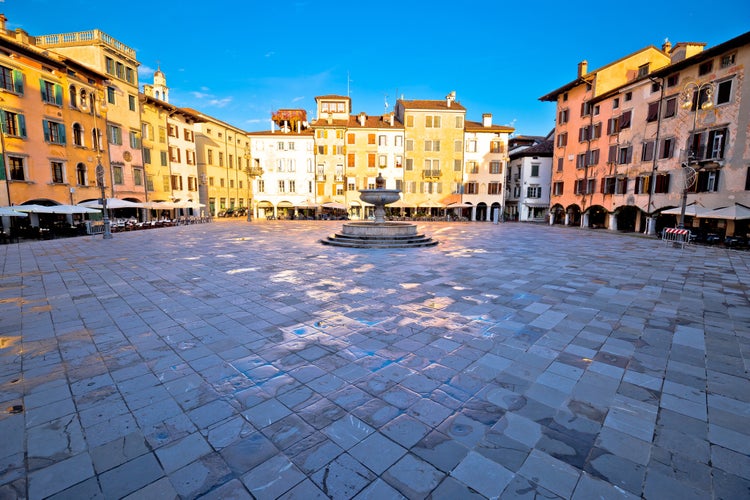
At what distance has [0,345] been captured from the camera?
518 centimetres

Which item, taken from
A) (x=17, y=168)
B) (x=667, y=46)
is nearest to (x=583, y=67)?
(x=667, y=46)

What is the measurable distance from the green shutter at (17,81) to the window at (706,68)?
4250cm

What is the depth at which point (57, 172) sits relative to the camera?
79.6 feet

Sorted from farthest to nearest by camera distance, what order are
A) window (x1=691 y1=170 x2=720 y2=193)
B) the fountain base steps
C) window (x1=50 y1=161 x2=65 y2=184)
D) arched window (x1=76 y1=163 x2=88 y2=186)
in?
arched window (x1=76 y1=163 x2=88 y2=186) < window (x1=50 y1=161 x2=65 y2=184) < window (x1=691 y1=170 x2=720 y2=193) < the fountain base steps

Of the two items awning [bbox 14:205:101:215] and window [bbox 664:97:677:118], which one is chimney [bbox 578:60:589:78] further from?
awning [bbox 14:205:101:215]

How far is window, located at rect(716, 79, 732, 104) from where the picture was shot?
20.1 metres

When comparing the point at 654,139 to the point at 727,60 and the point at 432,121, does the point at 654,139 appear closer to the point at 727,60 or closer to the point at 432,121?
the point at 727,60

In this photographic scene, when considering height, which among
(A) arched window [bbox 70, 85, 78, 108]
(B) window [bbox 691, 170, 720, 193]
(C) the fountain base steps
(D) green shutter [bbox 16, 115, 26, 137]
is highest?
(A) arched window [bbox 70, 85, 78, 108]

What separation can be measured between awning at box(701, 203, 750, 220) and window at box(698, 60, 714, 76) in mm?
8617

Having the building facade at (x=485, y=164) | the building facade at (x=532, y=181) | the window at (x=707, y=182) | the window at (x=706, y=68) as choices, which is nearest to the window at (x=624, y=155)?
the window at (x=707, y=182)

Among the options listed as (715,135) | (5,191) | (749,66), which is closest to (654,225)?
(715,135)

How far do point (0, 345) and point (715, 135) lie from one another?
104ft

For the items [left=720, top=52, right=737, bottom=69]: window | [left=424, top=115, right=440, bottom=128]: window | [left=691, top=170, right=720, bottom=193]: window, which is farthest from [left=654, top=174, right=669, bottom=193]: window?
[left=424, top=115, right=440, bottom=128]: window

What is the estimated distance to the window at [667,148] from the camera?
23812 mm
